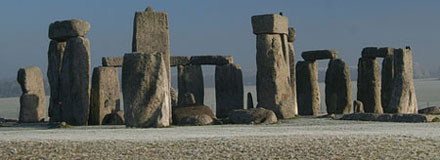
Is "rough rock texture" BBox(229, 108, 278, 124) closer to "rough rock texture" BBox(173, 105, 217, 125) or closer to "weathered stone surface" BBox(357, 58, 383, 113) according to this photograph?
"rough rock texture" BBox(173, 105, 217, 125)

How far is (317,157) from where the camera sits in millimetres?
12047

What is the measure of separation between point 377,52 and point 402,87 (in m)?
4.98

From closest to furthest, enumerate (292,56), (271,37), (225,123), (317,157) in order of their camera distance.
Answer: (317,157)
(225,123)
(271,37)
(292,56)

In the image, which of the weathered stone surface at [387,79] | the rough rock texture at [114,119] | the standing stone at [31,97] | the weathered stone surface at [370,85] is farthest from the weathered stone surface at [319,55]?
the standing stone at [31,97]

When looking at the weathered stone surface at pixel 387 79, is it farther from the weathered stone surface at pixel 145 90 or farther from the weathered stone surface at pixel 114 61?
the weathered stone surface at pixel 145 90

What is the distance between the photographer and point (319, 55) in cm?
2834

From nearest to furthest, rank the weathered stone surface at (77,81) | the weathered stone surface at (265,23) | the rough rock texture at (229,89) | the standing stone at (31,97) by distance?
the weathered stone surface at (77,81)
the weathered stone surface at (265,23)
the standing stone at (31,97)
the rough rock texture at (229,89)

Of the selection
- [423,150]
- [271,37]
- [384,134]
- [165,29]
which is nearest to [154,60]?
[165,29]

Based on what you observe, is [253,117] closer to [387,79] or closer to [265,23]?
[265,23]

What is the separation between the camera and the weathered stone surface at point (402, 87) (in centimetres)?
2270

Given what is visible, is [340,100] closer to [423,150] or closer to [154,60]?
[154,60]

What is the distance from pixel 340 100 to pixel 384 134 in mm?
13381

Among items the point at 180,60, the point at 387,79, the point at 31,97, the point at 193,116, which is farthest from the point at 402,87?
the point at 31,97

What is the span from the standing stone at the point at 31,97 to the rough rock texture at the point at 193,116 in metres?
6.10
